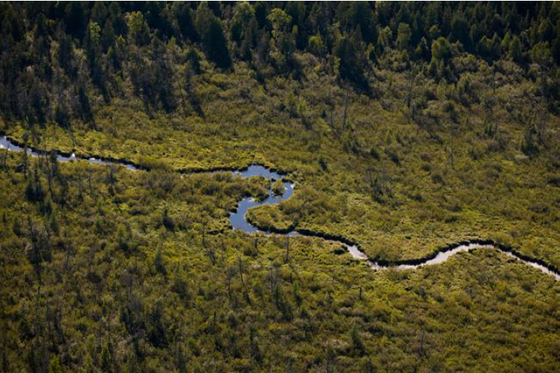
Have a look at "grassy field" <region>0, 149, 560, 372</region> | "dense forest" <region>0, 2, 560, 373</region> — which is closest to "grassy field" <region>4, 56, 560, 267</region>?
"dense forest" <region>0, 2, 560, 373</region>

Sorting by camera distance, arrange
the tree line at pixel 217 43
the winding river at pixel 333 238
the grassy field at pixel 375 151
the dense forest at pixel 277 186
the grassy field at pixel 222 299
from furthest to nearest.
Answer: the tree line at pixel 217 43, the grassy field at pixel 375 151, the winding river at pixel 333 238, the dense forest at pixel 277 186, the grassy field at pixel 222 299

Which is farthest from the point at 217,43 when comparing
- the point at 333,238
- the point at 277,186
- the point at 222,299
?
the point at 222,299

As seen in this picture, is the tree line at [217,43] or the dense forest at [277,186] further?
the tree line at [217,43]

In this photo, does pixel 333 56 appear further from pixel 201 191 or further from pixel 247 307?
pixel 247 307

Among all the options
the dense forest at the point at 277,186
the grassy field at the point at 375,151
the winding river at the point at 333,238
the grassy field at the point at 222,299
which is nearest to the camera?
the grassy field at the point at 222,299

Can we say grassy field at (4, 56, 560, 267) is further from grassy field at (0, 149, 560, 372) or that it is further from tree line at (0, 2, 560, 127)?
grassy field at (0, 149, 560, 372)

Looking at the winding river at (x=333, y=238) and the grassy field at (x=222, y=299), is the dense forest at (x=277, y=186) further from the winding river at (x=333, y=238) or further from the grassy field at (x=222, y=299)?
the winding river at (x=333, y=238)

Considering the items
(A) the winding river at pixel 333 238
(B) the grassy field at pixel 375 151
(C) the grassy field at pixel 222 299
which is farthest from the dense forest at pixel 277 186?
(A) the winding river at pixel 333 238

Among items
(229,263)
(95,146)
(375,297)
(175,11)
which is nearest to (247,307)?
(229,263)
